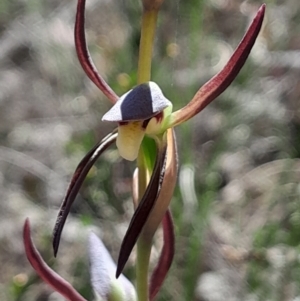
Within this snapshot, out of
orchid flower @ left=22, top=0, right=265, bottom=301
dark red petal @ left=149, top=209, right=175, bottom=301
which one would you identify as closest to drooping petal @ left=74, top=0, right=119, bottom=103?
orchid flower @ left=22, top=0, right=265, bottom=301

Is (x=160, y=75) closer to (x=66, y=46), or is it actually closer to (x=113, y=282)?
(x=66, y=46)

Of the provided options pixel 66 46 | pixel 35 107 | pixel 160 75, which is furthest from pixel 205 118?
pixel 35 107

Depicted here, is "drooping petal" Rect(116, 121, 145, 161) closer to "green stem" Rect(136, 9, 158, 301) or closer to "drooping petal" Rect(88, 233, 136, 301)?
"green stem" Rect(136, 9, 158, 301)

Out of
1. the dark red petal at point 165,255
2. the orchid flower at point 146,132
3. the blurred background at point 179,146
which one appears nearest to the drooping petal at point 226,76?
the orchid flower at point 146,132

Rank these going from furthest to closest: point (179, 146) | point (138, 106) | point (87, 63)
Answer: point (179, 146) < point (87, 63) < point (138, 106)

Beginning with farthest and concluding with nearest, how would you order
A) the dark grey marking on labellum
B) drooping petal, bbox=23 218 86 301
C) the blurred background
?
the blurred background < drooping petal, bbox=23 218 86 301 < the dark grey marking on labellum

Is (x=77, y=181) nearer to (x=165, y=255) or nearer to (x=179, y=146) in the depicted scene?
Answer: (x=165, y=255)

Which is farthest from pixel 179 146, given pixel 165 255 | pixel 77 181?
pixel 77 181
